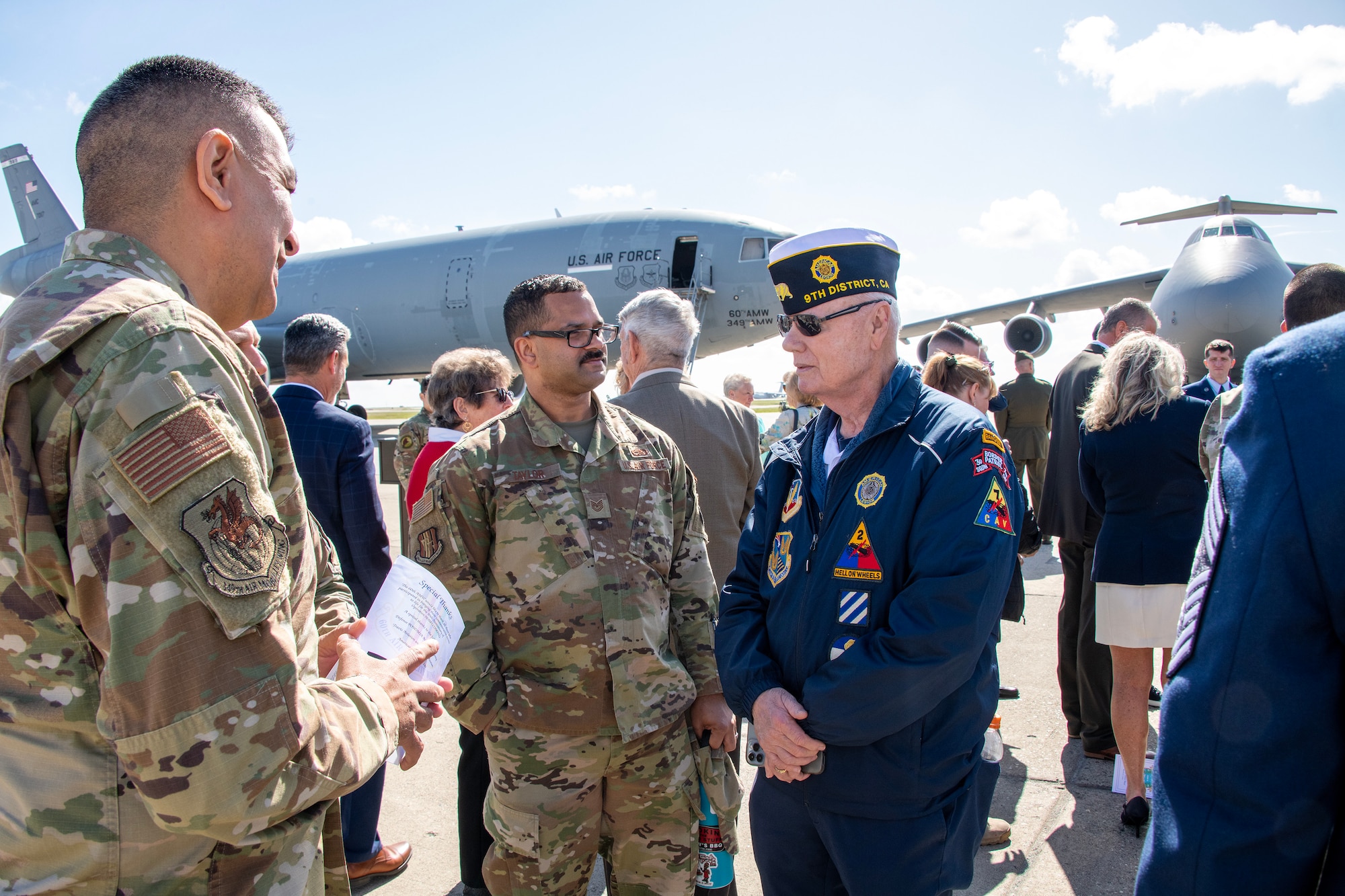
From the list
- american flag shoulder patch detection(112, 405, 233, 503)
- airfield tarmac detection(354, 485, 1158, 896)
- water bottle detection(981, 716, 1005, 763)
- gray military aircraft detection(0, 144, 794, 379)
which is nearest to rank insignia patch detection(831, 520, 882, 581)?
water bottle detection(981, 716, 1005, 763)

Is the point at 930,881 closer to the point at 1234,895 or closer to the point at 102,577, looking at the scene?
the point at 1234,895

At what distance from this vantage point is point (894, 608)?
1.82 metres

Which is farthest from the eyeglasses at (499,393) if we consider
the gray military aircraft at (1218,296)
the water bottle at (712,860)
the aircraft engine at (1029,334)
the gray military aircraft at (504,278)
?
the aircraft engine at (1029,334)

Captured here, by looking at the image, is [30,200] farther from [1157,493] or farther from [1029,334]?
[1157,493]

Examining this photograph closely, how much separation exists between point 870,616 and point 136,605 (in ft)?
4.97

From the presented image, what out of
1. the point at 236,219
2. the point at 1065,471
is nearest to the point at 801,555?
the point at 236,219

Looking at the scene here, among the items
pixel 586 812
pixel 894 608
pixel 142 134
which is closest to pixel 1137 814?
pixel 894 608

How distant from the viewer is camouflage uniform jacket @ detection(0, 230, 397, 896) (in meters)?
1.02

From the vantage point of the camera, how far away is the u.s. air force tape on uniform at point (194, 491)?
3.33ft

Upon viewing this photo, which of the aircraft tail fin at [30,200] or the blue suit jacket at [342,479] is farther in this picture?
the aircraft tail fin at [30,200]

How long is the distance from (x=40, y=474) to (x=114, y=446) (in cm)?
13

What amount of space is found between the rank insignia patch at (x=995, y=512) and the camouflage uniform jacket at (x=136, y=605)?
1.46m

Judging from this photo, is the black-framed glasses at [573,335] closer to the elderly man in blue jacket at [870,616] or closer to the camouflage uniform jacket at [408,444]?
the elderly man in blue jacket at [870,616]

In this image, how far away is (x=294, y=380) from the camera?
3.41 meters
